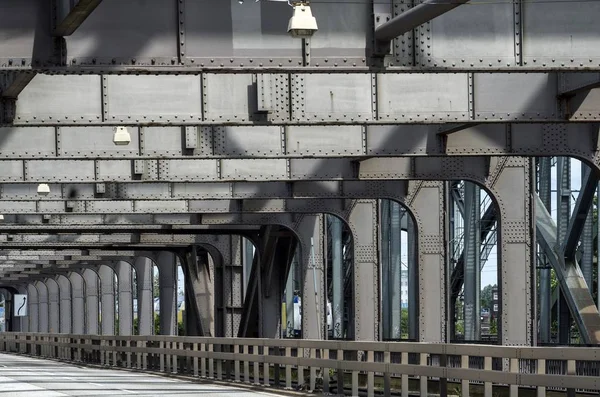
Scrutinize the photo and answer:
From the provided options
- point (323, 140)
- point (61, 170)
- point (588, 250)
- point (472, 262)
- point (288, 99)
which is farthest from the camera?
point (472, 262)

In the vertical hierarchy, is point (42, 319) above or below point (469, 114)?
below

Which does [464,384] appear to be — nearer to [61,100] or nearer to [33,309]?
[61,100]

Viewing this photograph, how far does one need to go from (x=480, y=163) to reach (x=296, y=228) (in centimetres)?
1327

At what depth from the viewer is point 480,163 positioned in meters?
30.1

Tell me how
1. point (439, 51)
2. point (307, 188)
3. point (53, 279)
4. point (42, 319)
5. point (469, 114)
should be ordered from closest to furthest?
point (439, 51), point (469, 114), point (307, 188), point (53, 279), point (42, 319)

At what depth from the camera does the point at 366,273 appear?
128 feet

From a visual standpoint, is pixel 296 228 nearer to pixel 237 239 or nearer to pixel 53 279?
pixel 237 239

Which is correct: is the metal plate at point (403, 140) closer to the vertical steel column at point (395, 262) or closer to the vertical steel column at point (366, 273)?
the vertical steel column at point (366, 273)

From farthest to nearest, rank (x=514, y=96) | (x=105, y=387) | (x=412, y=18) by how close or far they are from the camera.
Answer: (x=105, y=387) → (x=514, y=96) → (x=412, y=18)

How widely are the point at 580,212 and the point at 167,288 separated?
2884 centimetres

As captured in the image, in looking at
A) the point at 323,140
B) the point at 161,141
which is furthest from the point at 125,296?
the point at 323,140

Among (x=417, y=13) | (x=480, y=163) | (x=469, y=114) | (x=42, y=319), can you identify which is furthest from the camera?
(x=42, y=319)

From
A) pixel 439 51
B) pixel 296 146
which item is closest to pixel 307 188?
pixel 296 146

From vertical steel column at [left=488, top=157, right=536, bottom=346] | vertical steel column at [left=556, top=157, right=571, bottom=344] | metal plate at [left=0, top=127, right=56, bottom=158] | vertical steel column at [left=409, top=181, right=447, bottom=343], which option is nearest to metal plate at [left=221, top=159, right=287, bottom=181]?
vertical steel column at [left=409, top=181, right=447, bottom=343]
